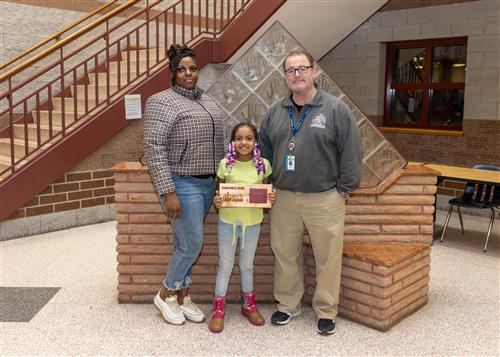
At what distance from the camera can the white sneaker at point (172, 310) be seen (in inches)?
114

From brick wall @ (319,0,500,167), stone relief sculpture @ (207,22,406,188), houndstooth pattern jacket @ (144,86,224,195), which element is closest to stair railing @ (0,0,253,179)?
brick wall @ (319,0,500,167)

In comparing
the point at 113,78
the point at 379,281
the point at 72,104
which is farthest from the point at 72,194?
the point at 379,281

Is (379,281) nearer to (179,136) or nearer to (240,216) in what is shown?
(240,216)

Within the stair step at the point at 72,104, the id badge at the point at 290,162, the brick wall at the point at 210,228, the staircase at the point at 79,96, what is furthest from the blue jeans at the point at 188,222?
the stair step at the point at 72,104

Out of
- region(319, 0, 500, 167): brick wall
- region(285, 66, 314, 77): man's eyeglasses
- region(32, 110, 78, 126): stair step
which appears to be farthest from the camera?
region(319, 0, 500, 167): brick wall

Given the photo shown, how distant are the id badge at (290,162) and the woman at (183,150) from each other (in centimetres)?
39

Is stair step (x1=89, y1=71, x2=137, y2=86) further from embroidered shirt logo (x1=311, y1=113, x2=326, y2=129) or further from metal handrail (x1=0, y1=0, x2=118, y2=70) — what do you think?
embroidered shirt logo (x1=311, y1=113, x2=326, y2=129)

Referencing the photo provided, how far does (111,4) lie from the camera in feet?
21.3

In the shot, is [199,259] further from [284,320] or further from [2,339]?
[2,339]

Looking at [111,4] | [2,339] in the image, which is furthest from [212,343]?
[111,4]

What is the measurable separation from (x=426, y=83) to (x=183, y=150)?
5.44 m

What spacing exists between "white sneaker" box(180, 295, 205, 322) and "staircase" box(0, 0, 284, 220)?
8.73 ft

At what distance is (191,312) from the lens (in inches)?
116

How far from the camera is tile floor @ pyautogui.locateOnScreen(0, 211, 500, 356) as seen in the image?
264cm
